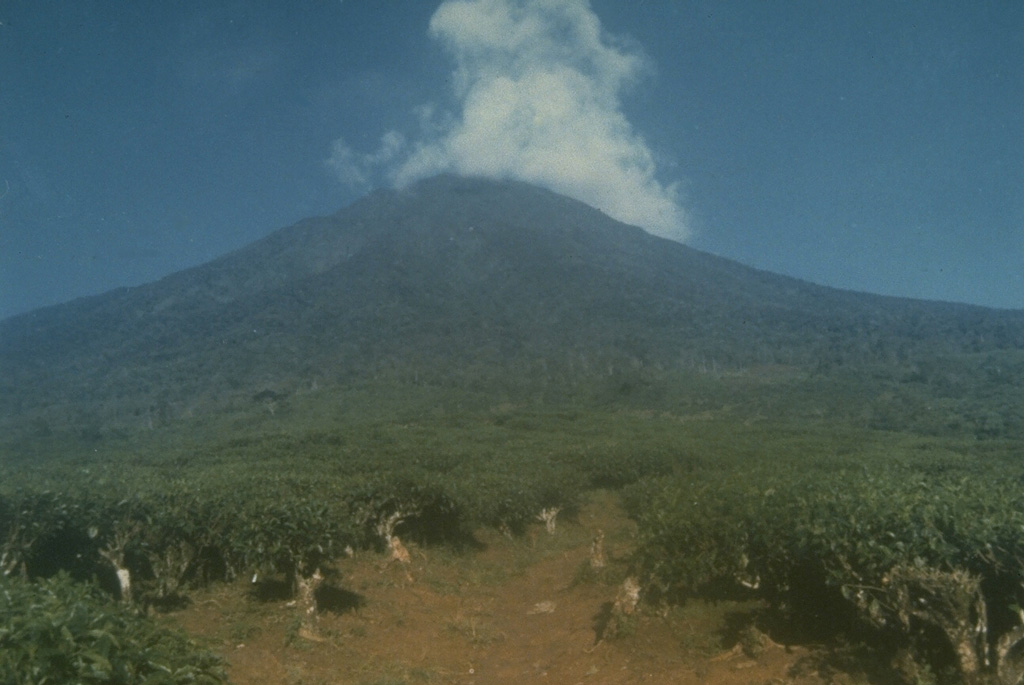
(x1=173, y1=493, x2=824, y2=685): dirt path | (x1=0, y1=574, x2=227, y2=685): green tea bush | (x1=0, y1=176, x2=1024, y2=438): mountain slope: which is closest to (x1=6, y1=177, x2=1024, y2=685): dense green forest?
(x1=0, y1=574, x2=227, y2=685): green tea bush

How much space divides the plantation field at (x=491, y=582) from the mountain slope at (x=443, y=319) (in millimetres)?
63037

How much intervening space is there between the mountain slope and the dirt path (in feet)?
208

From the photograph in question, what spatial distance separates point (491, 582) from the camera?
14.6 meters

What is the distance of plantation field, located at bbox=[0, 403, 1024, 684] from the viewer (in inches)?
243

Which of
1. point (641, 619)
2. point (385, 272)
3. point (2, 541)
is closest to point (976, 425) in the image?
point (641, 619)

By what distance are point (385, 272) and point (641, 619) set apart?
124636mm

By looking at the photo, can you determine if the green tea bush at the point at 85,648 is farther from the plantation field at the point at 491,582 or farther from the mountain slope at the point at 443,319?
the mountain slope at the point at 443,319

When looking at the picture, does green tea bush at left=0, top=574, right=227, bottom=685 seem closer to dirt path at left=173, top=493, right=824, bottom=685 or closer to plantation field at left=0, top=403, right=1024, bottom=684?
plantation field at left=0, top=403, right=1024, bottom=684

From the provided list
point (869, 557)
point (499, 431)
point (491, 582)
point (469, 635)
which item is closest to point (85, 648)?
point (869, 557)

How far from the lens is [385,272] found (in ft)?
426

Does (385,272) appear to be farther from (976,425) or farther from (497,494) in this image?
(497,494)

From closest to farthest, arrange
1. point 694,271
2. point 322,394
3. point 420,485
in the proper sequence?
point 420,485 < point 322,394 < point 694,271

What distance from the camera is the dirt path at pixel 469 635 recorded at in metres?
8.47

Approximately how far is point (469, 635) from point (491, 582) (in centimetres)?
359
